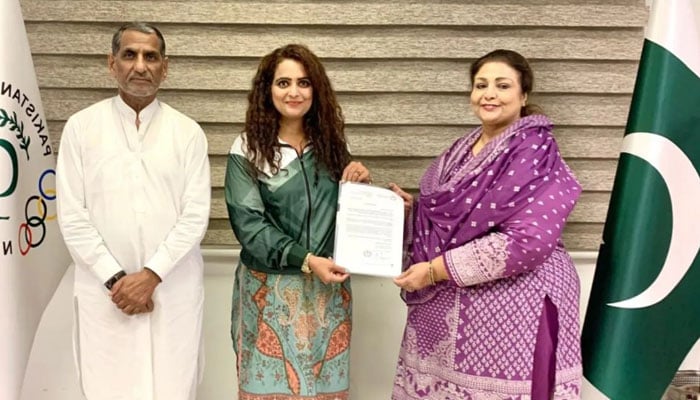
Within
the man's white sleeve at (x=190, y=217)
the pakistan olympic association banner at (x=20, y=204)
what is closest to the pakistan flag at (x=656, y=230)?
the man's white sleeve at (x=190, y=217)

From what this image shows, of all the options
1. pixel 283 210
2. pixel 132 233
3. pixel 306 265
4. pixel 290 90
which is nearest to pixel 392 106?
pixel 290 90

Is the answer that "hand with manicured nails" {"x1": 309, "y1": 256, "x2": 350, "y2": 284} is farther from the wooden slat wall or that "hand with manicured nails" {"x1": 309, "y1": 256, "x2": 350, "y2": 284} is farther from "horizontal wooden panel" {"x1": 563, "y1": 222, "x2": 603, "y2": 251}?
"horizontal wooden panel" {"x1": 563, "y1": 222, "x2": 603, "y2": 251}

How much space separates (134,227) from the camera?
1.76 meters

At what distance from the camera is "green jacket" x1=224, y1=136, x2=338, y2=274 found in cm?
176

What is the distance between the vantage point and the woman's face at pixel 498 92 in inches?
67.4

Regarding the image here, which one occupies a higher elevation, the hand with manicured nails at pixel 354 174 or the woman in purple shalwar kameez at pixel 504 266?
the hand with manicured nails at pixel 354 174

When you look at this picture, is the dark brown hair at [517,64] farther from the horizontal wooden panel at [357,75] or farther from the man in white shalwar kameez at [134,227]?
the man in white shalwar kameez at [134,227]

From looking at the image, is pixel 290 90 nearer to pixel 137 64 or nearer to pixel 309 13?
pixel 137 64

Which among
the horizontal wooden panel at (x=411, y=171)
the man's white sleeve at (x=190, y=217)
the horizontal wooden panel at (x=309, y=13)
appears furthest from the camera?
the horizontal wooden panel at (x=411, y=171)

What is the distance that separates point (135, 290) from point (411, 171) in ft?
3.95

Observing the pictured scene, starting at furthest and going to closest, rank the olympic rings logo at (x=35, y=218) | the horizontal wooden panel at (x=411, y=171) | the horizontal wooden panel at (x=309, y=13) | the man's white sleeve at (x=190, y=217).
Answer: the horizontal wooden panel at (x=411, y=171) → the horizontal wooden panel at (x=309, y=13) → the olympic rings logo at (x=35, y=218) → the man's white sleeve at (x=190, y=217)

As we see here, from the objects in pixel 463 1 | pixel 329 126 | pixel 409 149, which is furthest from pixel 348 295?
pixel 463 1

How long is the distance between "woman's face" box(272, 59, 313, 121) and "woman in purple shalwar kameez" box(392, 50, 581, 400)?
49 centimetres

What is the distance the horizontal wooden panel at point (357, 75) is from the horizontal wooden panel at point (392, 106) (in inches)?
1.2
